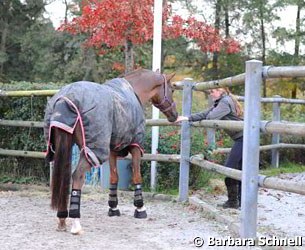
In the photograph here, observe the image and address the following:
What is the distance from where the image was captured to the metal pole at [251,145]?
4.11 metres

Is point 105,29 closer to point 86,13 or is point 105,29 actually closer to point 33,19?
point 86,13

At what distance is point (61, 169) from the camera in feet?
13.9

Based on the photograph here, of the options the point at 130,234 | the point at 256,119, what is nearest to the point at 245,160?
the point at 256,119

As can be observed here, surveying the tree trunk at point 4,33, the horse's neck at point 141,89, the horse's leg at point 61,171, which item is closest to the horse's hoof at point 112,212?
the horse's leg at point 61,171

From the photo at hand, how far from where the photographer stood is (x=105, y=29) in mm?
8953

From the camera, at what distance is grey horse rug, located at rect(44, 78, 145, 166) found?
168 inches

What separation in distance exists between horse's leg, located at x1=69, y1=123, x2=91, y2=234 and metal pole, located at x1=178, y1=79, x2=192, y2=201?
1.85m

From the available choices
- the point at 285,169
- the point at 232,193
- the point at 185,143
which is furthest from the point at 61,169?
the point at 285,169

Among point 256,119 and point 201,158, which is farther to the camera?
point 201,158

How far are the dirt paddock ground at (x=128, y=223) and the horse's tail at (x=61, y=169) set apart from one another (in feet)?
1.04

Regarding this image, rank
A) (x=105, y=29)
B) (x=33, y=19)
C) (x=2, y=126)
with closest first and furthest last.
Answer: (x=2, y=126)
(x=105, y=29)
(x=33, y=19)

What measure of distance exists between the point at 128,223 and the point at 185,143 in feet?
4.73

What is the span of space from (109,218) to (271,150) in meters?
5.07

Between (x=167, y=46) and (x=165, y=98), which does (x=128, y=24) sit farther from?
(x=167, y=46)
